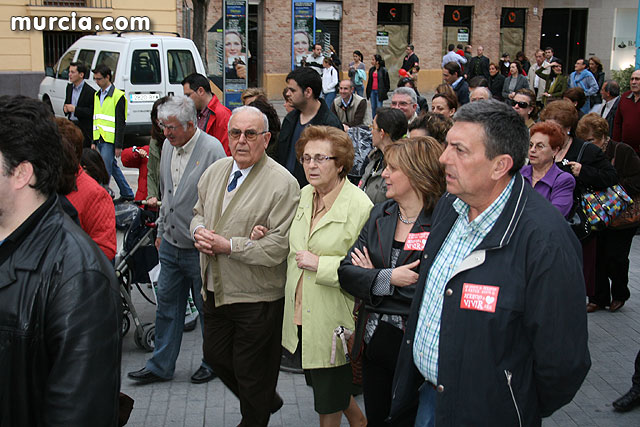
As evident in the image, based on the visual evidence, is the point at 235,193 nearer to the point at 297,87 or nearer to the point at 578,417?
the point at 297,87

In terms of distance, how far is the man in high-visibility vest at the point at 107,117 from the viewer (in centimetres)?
1138

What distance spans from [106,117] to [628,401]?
8571 mm

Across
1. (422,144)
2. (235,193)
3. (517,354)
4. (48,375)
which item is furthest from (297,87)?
(48,375)

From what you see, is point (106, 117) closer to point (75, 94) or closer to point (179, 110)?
point (75, 94)

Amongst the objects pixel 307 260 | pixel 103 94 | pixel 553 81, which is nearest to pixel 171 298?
pixel 307 260

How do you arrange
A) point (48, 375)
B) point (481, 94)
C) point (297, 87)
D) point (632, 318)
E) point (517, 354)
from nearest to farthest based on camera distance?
point (48, 375), point (517, 354), point (297, 87), point (632, 318), point (481, 94)

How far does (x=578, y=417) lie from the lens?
16.8 ft

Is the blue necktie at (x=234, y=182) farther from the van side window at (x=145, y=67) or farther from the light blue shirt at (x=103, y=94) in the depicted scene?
the van side window at (x=145, y=67)

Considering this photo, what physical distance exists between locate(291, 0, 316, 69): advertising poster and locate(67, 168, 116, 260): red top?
76.9ft

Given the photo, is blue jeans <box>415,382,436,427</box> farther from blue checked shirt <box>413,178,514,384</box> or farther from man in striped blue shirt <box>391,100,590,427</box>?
man in striped blue shirt <box>391,100,590,427</box>

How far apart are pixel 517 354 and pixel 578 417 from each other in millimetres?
2540

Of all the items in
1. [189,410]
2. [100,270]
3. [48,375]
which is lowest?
[189,410]

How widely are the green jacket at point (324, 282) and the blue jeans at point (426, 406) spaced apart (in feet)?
2.57

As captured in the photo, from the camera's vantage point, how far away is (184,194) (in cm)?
528
